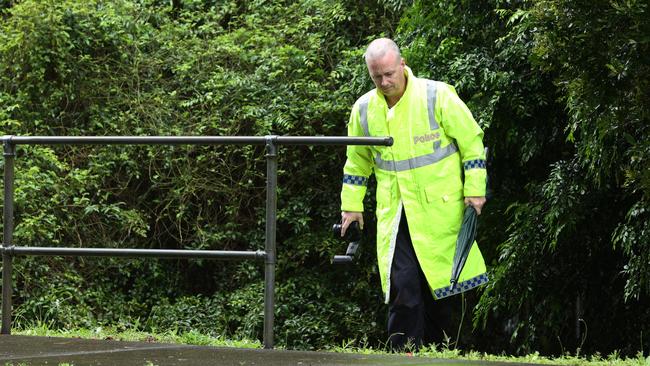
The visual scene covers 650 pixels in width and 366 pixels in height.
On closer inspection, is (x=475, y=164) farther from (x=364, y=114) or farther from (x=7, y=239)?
(x=7, y=239)

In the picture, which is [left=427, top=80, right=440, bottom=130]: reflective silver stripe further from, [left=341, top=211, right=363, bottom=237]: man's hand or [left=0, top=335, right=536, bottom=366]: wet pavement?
[left=0, top=335, right=536, bottom=366]: wet pavement

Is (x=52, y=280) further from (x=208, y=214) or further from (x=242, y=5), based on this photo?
(x=242, y=5)

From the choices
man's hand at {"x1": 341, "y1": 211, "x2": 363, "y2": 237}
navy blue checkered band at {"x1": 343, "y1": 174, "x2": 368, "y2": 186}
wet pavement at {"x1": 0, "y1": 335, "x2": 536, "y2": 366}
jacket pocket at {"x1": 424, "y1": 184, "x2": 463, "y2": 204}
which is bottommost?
wet pavement at {"x1": 0, "y1": 335, "x2": 536, "y2": 366}

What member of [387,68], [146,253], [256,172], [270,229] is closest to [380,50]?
[387,68]

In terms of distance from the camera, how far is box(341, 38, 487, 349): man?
5.99m

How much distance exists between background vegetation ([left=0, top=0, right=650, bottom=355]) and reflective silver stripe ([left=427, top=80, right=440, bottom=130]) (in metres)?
3.26

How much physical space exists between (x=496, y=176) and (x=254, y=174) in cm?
239

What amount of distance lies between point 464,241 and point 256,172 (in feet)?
18.7

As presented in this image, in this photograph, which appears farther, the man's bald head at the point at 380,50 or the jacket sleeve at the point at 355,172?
the jacket sleeve at the point at 355,172

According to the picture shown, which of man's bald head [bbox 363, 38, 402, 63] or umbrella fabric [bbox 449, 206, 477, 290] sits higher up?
man's bald head [bbox 363, 38, 402, 63]

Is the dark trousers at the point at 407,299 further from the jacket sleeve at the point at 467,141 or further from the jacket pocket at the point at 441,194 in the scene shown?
the jacket sleeve at the point at 467,141

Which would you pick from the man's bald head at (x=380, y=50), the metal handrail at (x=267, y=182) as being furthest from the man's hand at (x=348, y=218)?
the metal handrail at (x=267, y=182)

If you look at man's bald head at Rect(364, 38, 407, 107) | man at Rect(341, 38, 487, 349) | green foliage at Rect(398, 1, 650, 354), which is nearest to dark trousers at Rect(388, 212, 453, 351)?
man at Rect(341, 38, 487, 349)

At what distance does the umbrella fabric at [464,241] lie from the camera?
596 cm
